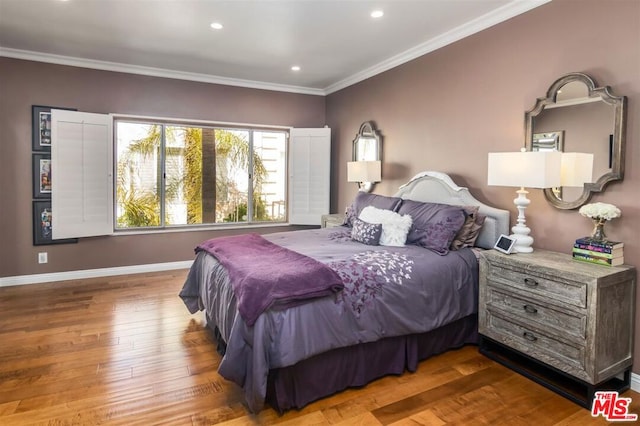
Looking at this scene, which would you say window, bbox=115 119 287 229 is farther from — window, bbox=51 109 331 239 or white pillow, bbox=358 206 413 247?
white pillow, bbox=358 206 413 247

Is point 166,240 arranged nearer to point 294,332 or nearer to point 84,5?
point 84,5

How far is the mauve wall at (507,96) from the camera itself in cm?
241

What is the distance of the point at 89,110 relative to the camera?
4.64 m

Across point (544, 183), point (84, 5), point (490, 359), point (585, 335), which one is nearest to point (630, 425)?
point (585, 335)

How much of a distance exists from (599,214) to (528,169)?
0.48 metres

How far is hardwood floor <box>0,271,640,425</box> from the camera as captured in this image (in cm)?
208

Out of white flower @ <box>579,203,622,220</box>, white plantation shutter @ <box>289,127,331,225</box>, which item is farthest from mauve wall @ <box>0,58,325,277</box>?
white flower @ <box>579,203,622,220</box>

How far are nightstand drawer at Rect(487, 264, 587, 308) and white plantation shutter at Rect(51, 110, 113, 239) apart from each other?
434 centimetres

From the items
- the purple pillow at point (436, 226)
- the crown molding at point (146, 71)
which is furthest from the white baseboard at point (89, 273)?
the purple pillow at point (436, 226)

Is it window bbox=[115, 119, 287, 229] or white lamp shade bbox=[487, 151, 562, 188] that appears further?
window bbox=[115, 119, 287, 229]

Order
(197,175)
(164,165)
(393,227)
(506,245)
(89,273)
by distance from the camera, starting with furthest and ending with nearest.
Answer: (197,175)
(164,165)
(89,273)
(393,227)
(506,245)

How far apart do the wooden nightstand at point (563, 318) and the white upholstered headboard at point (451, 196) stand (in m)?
0.45

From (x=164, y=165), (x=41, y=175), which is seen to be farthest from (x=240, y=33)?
(x=41, y=175)

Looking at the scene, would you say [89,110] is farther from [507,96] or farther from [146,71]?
[507,96]
